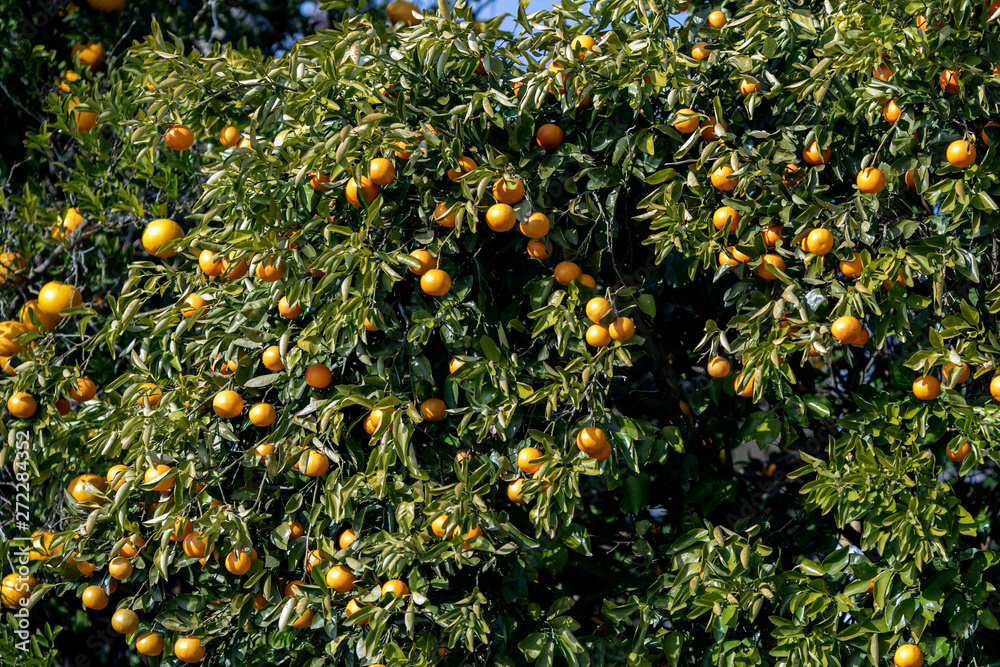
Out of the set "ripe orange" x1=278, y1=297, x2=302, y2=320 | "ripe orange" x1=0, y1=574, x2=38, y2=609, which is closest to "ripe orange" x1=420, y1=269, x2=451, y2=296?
"ripe orange" x1=278, y1=297, x2=302, y2=320

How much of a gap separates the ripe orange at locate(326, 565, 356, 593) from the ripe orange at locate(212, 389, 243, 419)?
14.1 inches

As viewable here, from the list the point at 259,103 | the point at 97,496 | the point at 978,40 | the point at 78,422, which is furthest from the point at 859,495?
the point at 78,422

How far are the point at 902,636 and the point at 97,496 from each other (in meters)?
1.64

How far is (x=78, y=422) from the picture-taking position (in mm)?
2076

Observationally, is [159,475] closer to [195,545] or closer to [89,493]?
[195,545]

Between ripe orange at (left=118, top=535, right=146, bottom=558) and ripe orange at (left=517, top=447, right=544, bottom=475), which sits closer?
ripe orange at (left=517, top=447, right=544, bottom=475)

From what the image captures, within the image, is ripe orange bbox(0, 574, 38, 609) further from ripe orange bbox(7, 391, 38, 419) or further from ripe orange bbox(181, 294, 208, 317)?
ripe orange bbox(181, 294, 208, 317)

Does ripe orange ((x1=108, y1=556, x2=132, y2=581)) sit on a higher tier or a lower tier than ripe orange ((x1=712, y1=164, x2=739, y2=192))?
lower

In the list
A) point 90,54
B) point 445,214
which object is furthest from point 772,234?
point 90,54

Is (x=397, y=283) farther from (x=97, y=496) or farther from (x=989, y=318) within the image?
(x=989, y=318)

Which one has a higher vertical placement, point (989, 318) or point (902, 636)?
point (989, 318)

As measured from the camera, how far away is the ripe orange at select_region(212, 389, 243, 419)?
1.77m

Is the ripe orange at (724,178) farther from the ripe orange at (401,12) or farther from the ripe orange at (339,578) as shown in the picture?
the ripe orange at (401,12)

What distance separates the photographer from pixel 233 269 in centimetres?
184
